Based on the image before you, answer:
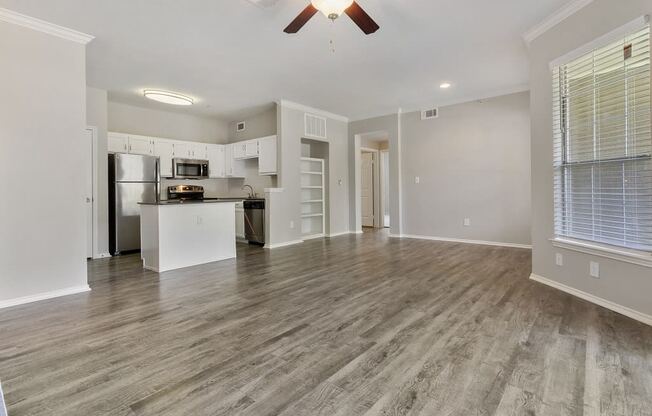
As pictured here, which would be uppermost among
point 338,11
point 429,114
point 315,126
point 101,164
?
point 429,114

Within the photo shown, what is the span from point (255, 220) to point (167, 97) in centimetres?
268

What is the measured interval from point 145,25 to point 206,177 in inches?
152

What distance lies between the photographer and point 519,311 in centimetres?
265

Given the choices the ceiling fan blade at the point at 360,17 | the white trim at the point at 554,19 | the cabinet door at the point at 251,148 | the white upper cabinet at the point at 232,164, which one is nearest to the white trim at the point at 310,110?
the cabinet door at the point at 251,148

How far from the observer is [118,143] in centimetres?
564

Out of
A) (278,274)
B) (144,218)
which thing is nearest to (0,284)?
(144,218)

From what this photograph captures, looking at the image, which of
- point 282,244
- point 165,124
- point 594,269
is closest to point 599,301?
point 594,269

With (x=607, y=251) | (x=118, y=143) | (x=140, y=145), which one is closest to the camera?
(x=607, y=251)

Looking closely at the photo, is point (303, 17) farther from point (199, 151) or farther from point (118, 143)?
point (199, 151)

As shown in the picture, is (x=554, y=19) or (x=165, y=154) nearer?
(x=554, y=19)

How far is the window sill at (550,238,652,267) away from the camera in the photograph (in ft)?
7.97

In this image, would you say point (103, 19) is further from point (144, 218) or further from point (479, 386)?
point (479, 386)

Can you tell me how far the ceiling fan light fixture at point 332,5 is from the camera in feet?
7.88

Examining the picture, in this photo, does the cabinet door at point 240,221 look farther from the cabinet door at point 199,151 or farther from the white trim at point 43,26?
the white trim at point 43,26
